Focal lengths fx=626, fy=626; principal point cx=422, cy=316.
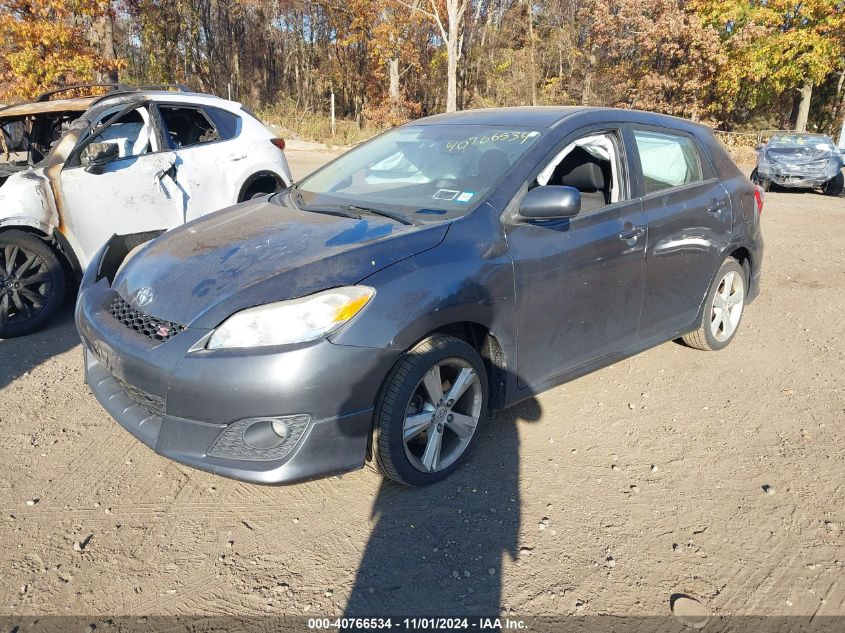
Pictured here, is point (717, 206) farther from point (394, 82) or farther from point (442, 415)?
point (394, 82)

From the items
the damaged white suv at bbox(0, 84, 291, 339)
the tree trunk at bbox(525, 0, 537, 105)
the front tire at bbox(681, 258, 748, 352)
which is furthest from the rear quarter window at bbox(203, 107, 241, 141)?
the tree trunk at bbox(525, 0, 537, 105)

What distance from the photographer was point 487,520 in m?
2.77

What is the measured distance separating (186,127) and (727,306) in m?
5.02

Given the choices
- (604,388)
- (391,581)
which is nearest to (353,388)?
(391,581)

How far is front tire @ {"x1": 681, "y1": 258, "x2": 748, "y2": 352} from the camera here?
447 centimetres

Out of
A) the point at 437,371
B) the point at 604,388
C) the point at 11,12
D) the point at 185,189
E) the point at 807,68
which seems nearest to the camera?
the point at 437,371

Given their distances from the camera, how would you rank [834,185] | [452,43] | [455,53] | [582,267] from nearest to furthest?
[582,267]
[834,185]
[452,43]
[455,53]

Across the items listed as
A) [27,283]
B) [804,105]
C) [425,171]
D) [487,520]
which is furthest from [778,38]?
[487,520]

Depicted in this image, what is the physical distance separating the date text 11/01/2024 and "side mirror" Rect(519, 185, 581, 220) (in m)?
1.79

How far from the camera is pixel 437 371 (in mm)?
2807

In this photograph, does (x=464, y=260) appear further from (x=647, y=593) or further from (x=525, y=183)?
(x=647, y=593)

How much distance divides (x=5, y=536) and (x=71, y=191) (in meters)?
3.14

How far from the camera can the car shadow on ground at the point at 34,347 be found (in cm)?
424

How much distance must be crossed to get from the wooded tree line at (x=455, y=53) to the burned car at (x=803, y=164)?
11.4 m
